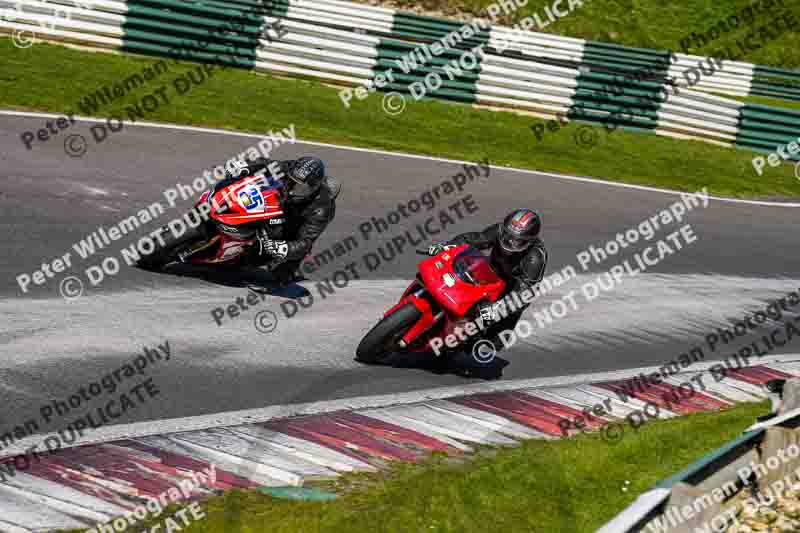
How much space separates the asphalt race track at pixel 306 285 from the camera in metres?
8.60

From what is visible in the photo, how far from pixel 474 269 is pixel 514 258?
15.8 inches

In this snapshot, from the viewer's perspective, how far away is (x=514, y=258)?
950 cm

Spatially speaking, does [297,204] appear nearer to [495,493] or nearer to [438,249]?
[438,249]

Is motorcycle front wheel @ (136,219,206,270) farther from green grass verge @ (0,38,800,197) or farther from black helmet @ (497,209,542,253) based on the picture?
green grass verge @ (0,38,800,197)

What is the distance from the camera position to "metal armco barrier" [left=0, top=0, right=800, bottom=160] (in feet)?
66.3

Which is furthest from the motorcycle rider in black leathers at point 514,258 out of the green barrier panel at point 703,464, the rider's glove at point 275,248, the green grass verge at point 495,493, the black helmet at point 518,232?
the green barrier panel at point 703,464

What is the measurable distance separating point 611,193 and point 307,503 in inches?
508

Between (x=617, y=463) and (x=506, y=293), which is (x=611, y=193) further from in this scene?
(x=617, y=463)

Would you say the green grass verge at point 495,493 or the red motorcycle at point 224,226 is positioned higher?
the red motorcycle at point 224,226

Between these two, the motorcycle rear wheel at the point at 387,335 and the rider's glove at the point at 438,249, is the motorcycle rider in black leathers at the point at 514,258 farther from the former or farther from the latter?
the motorcycle rear wheel at the point at 387,335

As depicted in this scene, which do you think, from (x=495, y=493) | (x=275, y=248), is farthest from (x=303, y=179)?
(x=495, y=493)

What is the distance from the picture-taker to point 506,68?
74.2ft

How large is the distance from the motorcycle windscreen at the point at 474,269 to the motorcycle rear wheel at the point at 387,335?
0.57 meters

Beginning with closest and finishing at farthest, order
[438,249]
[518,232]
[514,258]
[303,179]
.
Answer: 1. [518,232]
2. [514,258]
3. [438,249]
4. [303,179]
